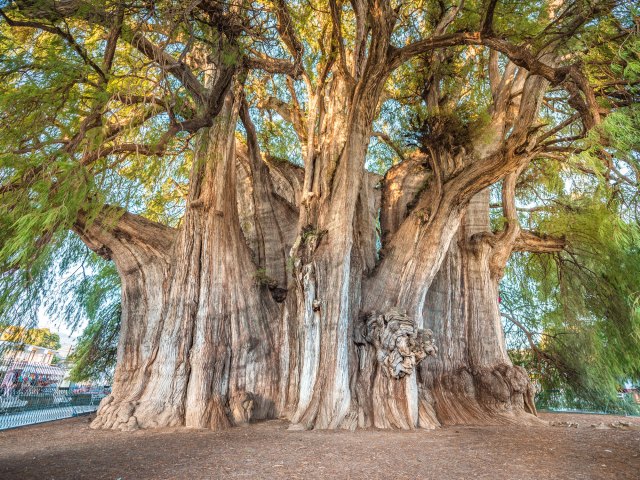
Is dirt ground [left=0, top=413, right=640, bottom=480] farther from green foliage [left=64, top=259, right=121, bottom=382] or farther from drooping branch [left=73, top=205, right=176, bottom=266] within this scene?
green foliage [left=64, top=259, right=121, bottom=382]

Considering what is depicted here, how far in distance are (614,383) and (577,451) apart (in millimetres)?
5276

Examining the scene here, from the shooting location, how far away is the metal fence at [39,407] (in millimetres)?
4763

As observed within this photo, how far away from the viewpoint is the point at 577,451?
9.07ft

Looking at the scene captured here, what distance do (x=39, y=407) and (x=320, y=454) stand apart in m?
5.34

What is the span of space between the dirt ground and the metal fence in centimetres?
114

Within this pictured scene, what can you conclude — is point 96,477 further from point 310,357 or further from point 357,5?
point 357,5

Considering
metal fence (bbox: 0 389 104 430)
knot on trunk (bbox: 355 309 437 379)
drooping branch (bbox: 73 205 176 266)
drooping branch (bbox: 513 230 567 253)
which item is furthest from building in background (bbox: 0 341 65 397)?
drooping branch (bbox: 513 230 567 253)

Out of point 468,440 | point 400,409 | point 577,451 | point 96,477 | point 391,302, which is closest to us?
point 96,477

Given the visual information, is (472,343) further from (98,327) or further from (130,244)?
(98,327)

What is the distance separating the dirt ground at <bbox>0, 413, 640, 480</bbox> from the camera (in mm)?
2244

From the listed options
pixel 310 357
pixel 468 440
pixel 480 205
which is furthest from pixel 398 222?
pixel 468 440

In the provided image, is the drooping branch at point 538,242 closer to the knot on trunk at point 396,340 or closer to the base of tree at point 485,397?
the base of tree at point 485,397

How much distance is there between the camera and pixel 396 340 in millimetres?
4363

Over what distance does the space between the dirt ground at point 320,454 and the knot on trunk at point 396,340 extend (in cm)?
73
